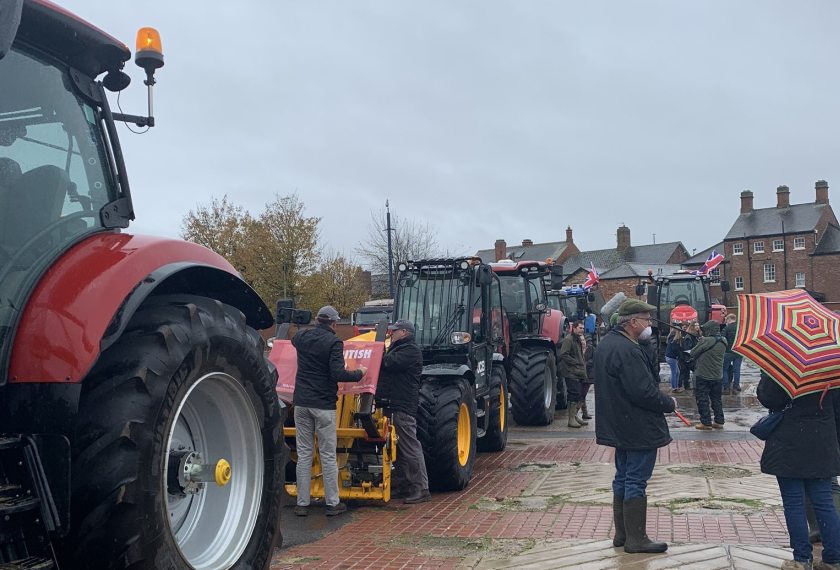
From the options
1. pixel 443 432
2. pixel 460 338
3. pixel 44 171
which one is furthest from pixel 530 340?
pixel 44 171

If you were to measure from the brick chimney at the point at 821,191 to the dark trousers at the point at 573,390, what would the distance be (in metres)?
55.1

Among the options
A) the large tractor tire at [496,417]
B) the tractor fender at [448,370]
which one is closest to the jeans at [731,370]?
the large tractor tire at [496,417]

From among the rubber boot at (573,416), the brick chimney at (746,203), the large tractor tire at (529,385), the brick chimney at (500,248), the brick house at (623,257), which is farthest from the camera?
the brick chimney at (500,248)

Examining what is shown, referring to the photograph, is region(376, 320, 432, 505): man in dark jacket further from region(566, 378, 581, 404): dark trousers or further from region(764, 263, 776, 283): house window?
region(764, 263, 776, 283): house window

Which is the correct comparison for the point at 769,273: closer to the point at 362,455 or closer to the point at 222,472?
the point at 362,455

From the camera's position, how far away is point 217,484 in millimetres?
3354

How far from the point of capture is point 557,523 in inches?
255

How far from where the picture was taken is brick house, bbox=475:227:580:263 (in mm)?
75750

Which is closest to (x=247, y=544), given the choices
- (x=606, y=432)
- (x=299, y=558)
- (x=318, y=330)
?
(x=299, y=558)

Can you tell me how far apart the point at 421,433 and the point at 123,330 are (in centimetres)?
543

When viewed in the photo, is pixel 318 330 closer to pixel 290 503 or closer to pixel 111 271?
pixel 290 503

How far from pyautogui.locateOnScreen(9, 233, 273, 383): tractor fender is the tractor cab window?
0.19 feet

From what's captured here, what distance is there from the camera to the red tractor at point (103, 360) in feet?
8.03

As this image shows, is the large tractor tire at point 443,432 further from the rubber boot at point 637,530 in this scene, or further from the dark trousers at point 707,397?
the dark trousers at point 707,397
